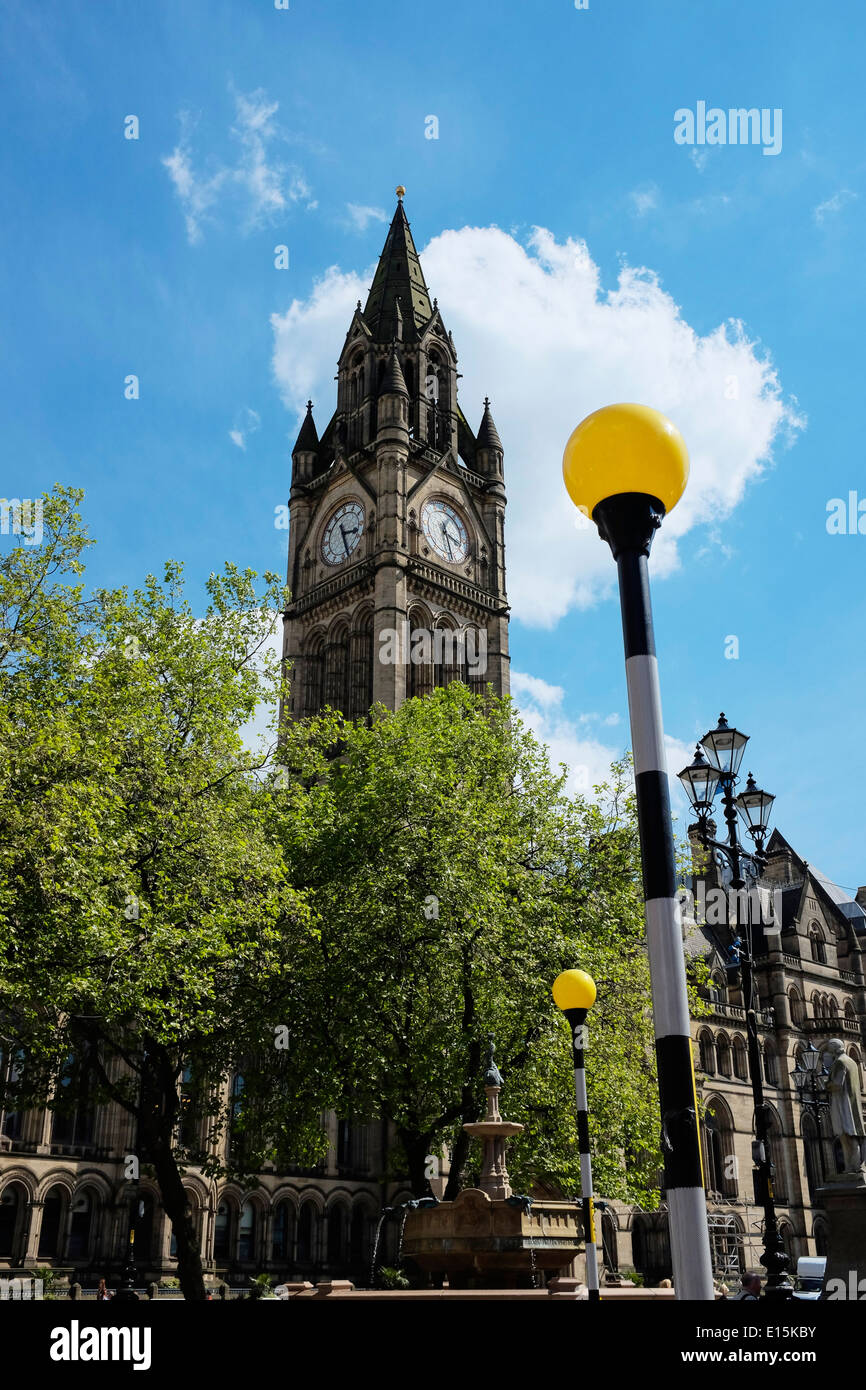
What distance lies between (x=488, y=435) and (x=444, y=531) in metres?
10.4

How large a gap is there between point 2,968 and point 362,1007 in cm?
902

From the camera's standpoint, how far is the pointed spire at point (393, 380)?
61.7m

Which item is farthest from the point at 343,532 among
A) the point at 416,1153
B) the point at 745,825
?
the point at 745,825

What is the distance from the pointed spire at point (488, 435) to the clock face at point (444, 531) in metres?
7.58

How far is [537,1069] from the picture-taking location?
2352 centimetres

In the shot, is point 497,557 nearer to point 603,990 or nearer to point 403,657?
point 403,657

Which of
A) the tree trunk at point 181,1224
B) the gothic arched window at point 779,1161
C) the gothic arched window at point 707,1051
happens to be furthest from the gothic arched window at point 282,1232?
the gothic arched window at point 779,1161

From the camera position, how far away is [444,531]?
205ft

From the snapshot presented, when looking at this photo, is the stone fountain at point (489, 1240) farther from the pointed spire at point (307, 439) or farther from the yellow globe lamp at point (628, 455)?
the pointed spire at point (307, 439)

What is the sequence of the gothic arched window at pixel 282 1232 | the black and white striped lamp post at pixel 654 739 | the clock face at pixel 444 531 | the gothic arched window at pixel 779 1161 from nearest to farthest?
1. the black and white striped lamp post at pixel 654 739
2. the gothic arched window at pixel 282 1232
3. the gothic arched window at pixel 779 1161
4. the clock face at pixel 444 531

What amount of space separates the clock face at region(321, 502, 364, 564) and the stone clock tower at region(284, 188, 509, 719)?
0.10 m

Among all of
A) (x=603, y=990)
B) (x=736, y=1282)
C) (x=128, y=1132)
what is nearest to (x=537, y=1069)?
(x=603, y=990)

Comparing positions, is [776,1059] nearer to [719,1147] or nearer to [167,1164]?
[719,1147]

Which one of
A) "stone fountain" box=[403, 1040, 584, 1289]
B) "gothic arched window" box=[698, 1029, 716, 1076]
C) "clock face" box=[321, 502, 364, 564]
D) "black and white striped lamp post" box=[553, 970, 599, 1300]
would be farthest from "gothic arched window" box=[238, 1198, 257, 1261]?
"black and white striped lamp post" box=[553, 970, 599, 1300]
